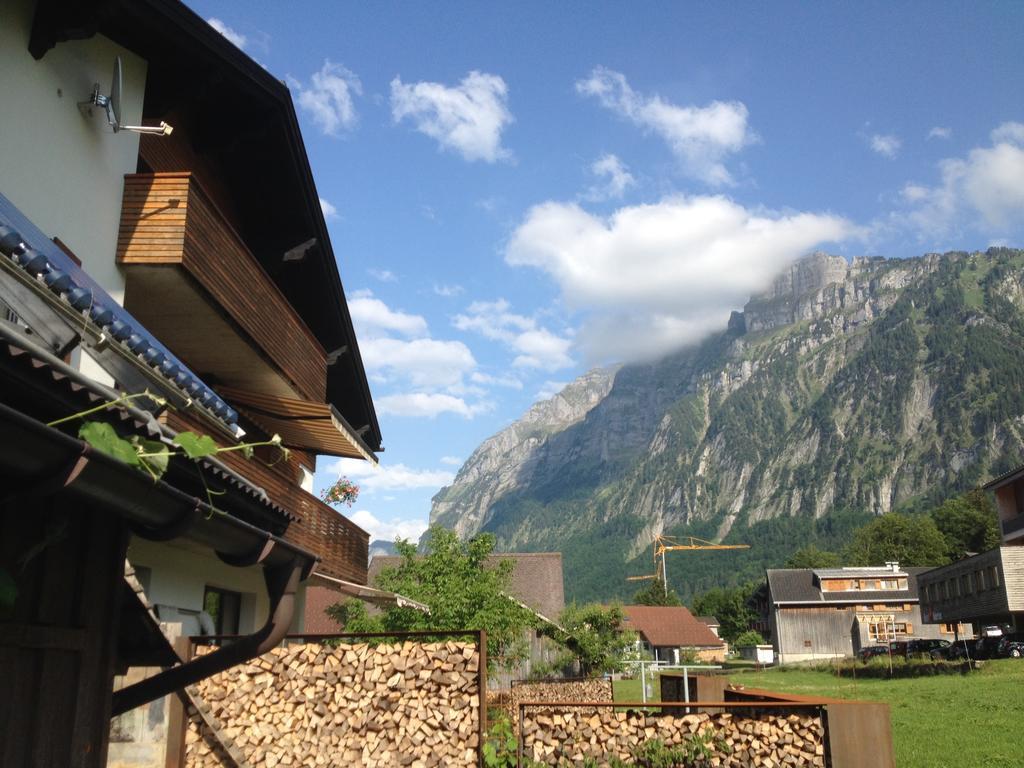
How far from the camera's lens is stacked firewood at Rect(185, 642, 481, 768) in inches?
404

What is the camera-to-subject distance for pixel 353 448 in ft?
56.3

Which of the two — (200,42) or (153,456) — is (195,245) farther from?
(153,456)

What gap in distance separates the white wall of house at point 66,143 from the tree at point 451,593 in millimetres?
10485

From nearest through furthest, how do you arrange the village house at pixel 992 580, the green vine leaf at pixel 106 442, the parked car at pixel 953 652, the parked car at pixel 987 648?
the green vine leaf at pixel 106 442
the village house at pixel 992 580
the parked car at pixel 987 648
the parked car at pixel 953 652

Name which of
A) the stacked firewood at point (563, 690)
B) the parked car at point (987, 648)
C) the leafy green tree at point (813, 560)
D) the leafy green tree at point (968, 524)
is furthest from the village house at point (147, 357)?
the leafy green tree at point (813, 560)

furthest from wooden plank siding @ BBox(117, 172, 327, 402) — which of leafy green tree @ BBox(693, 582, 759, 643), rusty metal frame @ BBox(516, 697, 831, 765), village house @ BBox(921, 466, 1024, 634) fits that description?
leafy green tree @ BBox(693, 582, 759, 643)

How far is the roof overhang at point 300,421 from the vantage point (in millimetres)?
13852

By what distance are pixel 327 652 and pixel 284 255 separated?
29.1ft

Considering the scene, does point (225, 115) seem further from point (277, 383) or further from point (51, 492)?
point (51, 492)

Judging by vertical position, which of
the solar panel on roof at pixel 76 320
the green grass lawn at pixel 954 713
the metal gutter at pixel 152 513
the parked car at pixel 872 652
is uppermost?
the solar panel on roof at pixel 76 320

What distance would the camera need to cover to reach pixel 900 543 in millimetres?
116562

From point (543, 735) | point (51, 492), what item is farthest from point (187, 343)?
point (51, 492)

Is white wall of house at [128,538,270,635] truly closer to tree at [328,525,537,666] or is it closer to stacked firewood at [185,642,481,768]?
stacked firewood at [185,642,481,768]

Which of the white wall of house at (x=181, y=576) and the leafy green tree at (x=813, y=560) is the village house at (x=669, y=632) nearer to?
the leafy green tree at (x=813, y=560)
